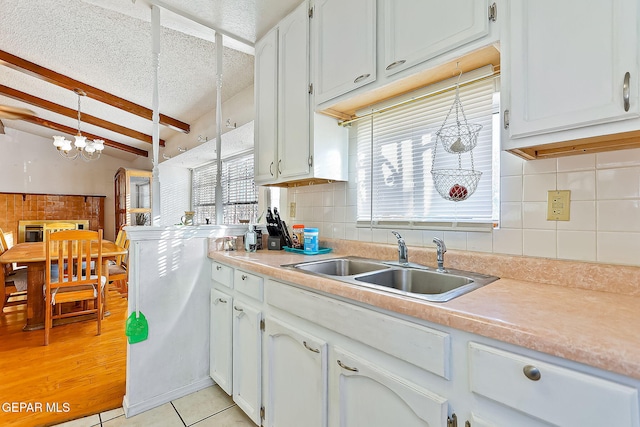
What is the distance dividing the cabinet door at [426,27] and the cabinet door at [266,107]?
90cm

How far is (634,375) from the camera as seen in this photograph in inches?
21.5

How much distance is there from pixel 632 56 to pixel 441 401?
1.03 meters

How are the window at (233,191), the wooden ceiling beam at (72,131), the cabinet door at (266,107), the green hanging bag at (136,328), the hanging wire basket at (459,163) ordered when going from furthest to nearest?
the wooden ceiling beam at (72,131) < the window at (233,191) < the cabinet door at (266,107) < the green hanging bag at (136,328) < the hanging wire basket at (459,163)

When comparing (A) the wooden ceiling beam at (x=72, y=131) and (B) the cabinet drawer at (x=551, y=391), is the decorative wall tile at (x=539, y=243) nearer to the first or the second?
(B) the cabinet drawer at (x=551, y=391)

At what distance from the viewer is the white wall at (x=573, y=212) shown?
1.01m

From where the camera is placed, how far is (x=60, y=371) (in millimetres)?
2211

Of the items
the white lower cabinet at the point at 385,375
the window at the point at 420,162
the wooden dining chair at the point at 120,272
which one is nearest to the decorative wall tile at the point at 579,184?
the window at the point at 420,162

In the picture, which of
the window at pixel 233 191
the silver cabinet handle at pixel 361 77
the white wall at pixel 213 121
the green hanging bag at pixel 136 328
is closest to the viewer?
the silver cabinet handle at pixel 361 77

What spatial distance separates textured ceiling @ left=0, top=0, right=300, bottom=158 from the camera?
1959 millimetres

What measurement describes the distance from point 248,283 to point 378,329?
0.85 metres

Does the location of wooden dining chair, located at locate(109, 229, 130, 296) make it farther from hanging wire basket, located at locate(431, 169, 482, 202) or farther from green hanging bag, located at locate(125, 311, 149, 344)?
hanging wire basket, located at locate(431, 169, 482, 202)

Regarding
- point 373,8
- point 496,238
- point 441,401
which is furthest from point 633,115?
point 373,8

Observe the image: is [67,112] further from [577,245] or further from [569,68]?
[577,245]

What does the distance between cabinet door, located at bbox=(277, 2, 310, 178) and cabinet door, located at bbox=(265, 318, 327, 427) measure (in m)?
0.92
